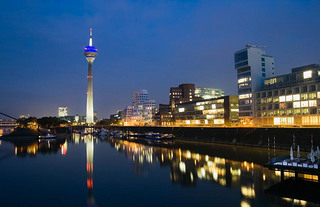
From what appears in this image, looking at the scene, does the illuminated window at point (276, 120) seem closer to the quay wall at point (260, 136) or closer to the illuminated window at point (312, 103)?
the illuminated window at point (312, 103)

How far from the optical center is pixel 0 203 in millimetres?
32906

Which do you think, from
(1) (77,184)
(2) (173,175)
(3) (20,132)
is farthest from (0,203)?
(3) (20,132)

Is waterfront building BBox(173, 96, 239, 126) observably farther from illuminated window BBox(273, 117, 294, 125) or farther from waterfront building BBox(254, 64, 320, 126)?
illuminated window BBox(273, 117, 294, 125)

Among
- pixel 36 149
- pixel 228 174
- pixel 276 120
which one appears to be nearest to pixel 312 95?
pixel 276 120

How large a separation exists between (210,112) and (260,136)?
6958cm

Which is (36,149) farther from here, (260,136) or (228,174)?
(260,136)

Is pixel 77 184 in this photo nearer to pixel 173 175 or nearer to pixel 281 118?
pixel 173 175

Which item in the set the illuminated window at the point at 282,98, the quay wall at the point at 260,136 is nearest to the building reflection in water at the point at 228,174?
the quay wall at the point at 260,136

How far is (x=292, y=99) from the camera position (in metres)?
101

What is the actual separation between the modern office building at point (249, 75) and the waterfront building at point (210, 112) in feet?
38.2

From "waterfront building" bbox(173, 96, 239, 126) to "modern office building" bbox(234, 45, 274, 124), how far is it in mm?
11647

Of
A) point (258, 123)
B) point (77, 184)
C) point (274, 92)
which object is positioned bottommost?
point (77, 184)

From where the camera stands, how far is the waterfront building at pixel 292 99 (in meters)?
93.2

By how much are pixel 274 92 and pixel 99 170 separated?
83.6 meters
